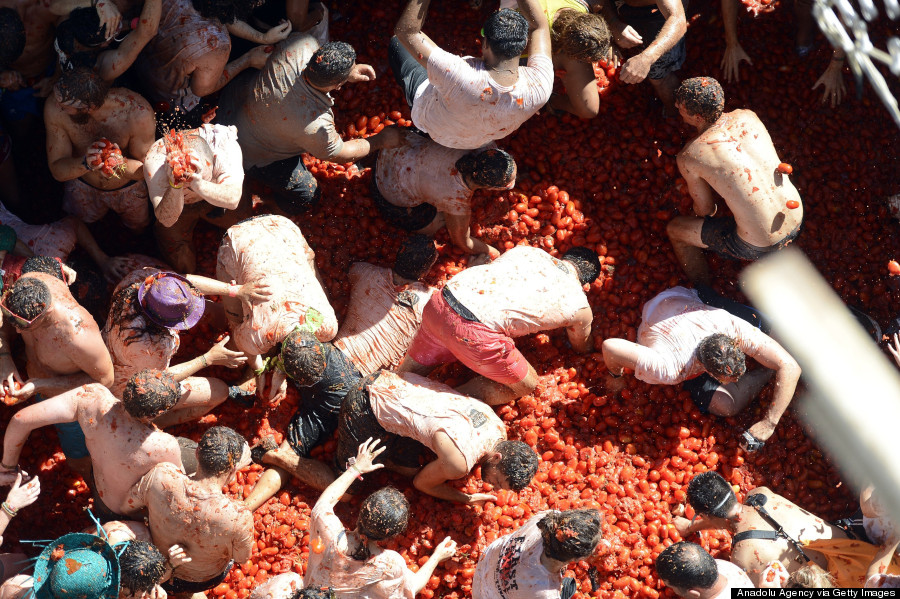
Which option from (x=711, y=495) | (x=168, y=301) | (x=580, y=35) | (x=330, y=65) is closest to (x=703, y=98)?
(x=580, y=35)

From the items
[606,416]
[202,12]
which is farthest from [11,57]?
[606,416]

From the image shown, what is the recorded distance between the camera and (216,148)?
450 centimetres

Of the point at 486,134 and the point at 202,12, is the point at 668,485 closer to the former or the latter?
the point at 486,134

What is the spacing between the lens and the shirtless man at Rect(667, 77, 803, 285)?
4750 mm

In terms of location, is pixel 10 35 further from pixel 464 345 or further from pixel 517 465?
pixel 517 465

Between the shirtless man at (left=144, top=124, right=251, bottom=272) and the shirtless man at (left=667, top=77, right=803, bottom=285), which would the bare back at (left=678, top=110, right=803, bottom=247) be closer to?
the shirtless man at (left=667, top=77, right=803, bottom=285)

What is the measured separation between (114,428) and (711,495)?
10.2 ft

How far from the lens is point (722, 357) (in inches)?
177

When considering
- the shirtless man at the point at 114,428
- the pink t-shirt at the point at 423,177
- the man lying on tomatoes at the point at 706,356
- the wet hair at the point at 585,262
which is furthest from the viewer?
the wet hair at the point at 585,262

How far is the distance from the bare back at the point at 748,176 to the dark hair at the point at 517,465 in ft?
6.14

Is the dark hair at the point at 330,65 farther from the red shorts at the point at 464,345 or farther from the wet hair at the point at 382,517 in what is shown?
the wet hair at the point at 382,517

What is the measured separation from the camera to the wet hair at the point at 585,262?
511 cm

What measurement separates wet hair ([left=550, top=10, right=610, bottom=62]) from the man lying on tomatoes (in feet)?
5.30

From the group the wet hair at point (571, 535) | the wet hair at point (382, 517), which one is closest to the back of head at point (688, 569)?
the wet hair at point (571, 535)
